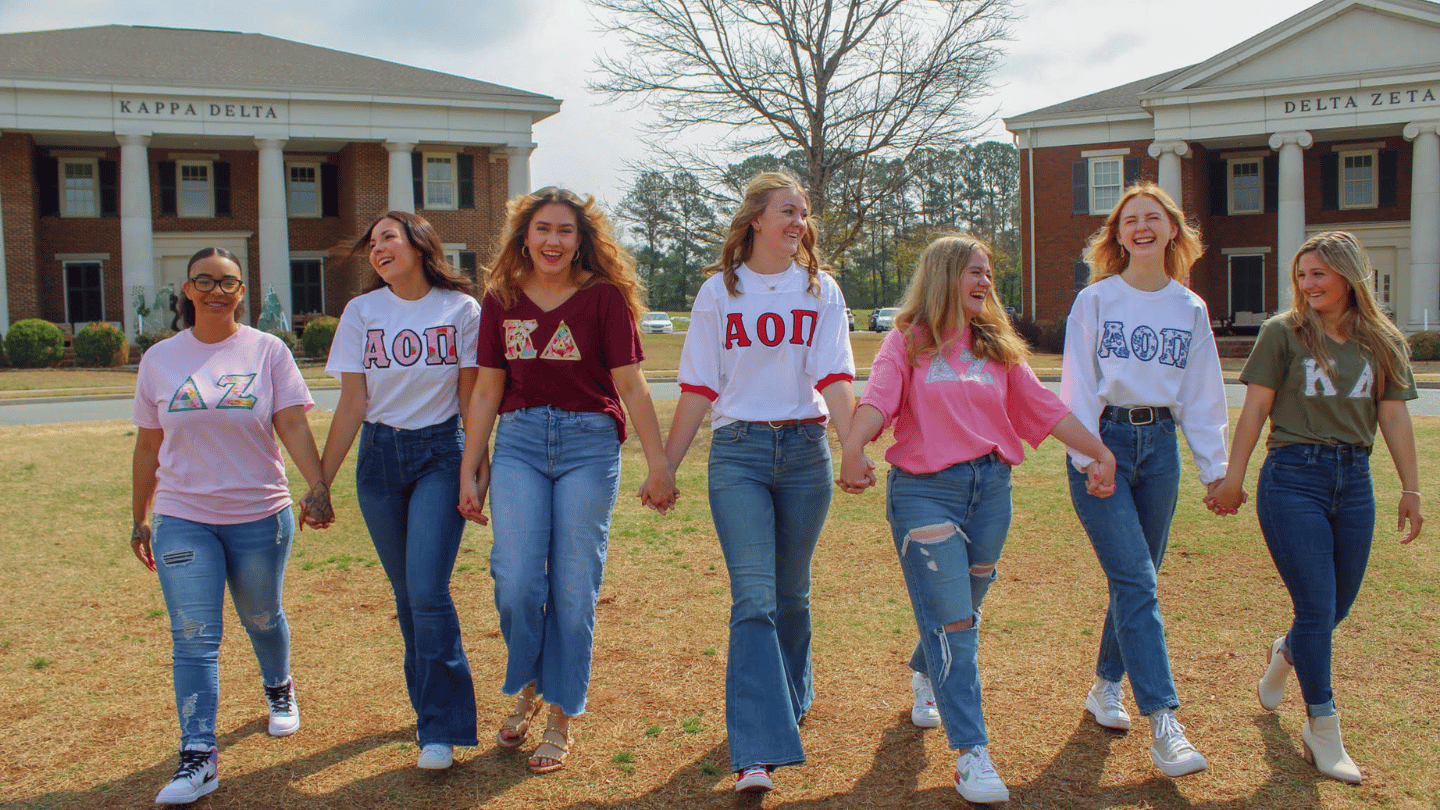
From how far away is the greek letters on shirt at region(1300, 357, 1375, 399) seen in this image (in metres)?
3.87

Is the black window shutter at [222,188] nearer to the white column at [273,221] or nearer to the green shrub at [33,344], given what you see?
the white column at [273,221]

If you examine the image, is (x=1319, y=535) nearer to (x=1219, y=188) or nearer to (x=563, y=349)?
(x=563, y=349)

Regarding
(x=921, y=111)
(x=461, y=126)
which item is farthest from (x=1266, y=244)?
(x=461, y=126)

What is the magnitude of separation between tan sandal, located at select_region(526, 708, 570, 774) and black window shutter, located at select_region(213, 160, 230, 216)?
1452 inches

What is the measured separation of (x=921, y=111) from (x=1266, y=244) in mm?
25183

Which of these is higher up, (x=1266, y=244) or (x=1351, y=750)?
(x=1266, y=244)

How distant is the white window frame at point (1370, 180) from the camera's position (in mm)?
34625

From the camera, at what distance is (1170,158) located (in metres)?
34.3

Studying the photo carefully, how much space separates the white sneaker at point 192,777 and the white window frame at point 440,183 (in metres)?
34.5

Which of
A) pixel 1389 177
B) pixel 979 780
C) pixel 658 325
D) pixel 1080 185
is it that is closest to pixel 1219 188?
pixel 1080 185

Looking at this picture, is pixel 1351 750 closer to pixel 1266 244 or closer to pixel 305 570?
pixel 305 570

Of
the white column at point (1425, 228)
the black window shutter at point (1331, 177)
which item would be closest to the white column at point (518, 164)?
the black window shutter at point (1331, 177)

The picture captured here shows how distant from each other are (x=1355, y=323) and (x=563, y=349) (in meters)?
3.03

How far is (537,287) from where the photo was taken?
4.13m
